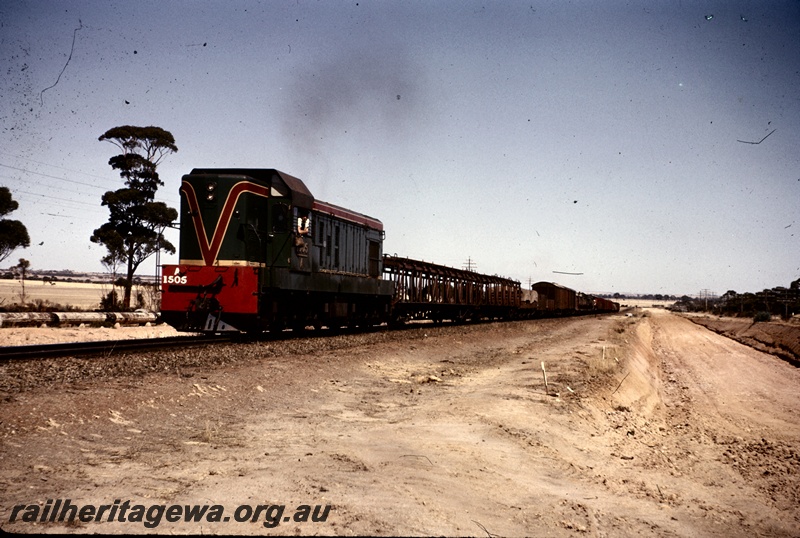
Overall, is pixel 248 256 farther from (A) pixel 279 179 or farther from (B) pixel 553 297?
(B) pixel 553 297

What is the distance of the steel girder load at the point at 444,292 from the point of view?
89.6ft

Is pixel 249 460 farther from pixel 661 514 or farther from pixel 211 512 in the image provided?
pixel 661 514

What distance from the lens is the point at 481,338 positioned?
2444cm

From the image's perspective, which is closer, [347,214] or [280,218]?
[280,218]

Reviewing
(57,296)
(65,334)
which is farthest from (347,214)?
(57,296)

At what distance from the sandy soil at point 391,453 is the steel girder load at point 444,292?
1258cm

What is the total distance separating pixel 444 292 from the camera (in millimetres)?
33500

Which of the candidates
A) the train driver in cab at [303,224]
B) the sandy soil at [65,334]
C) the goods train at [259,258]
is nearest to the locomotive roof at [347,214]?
the goods train at [259,258]

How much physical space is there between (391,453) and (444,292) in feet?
89.2

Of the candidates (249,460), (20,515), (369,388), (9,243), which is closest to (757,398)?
(369,388)

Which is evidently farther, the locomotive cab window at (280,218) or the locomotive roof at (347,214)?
the locomotive roof at (347,214)

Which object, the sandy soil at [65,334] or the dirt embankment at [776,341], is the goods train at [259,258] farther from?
the dirt embankment at [776,341]

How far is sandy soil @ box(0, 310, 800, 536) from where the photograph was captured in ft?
15.9

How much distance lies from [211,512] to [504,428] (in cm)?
498
